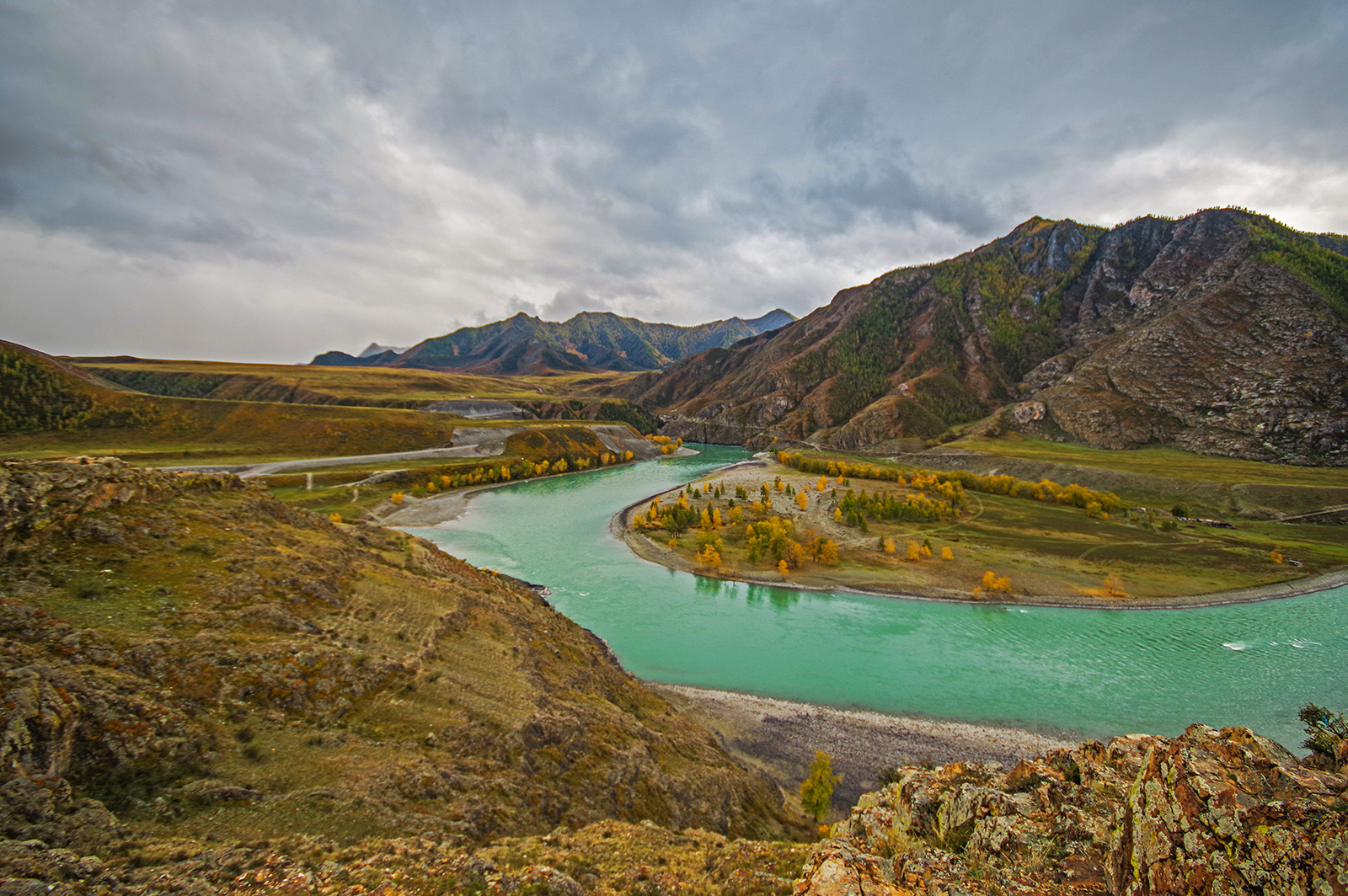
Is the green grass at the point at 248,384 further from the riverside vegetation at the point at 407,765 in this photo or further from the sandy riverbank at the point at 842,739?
the sandy riverbank at the point at 842,739

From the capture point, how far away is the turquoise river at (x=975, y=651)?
3116cm

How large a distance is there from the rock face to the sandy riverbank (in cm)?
1332

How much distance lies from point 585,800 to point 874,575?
44.5m

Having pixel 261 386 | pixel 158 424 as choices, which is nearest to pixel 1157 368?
pixel 158 424

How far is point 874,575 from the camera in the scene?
51.8m

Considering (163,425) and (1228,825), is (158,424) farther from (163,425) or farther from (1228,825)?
(1228,825)

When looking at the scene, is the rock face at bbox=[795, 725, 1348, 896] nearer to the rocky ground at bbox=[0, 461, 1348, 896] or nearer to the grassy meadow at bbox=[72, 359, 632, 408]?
the rocky ground at bbox=[0, 461, 1348, 896]

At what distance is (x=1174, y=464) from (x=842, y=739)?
11099 cm

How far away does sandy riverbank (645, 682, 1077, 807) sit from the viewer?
24.5 metres

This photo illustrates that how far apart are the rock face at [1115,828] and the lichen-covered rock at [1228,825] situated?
15mm

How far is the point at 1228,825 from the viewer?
21.2ft

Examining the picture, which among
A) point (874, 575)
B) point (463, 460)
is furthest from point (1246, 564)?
point (463, 460)

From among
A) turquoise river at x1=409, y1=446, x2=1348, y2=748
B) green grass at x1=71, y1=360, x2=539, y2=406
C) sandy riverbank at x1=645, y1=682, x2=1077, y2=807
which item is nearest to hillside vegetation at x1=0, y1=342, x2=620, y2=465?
green grass at x1=71, y1=360, x2=539, y2=406

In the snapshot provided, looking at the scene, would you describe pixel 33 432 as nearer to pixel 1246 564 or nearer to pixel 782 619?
pixel 782 619
